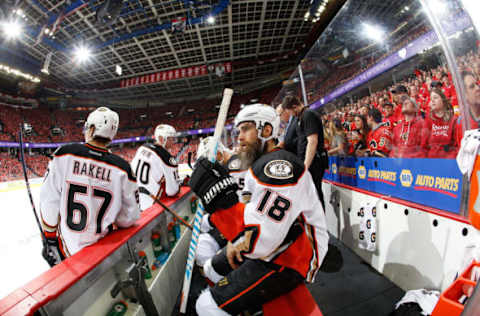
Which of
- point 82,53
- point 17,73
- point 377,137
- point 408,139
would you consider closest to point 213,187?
point 408,139

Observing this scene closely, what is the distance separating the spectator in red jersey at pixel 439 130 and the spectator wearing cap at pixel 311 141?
3.07ft

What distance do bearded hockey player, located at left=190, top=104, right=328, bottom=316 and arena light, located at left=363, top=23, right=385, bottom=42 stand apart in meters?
1.69

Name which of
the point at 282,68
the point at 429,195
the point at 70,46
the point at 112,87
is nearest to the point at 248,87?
the point at 282,68

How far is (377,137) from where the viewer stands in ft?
7.02

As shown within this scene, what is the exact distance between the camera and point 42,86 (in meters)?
15.9

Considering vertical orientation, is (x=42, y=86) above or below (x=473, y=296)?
above

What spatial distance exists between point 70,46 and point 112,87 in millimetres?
5363

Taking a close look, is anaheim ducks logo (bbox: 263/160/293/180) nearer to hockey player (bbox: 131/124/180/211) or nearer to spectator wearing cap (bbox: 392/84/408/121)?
spectator wearing cap (bbox: 392/84/408/121)

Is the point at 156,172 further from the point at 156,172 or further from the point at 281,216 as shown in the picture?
the point at 281,216

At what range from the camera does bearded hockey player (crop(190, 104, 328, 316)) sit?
3.23ft

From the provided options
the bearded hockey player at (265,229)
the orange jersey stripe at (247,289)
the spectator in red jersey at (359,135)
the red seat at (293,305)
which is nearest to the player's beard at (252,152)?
the bearded hockey player at (265,229)

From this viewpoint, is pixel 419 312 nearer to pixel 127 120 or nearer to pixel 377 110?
pixel 377 110

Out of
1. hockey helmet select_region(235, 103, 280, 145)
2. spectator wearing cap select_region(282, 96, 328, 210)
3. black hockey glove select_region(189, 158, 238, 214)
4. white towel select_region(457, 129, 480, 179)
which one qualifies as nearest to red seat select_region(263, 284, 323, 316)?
black hockey glove select_region(189, 158, 238, 214)

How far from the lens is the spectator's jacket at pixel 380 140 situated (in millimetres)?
1969
